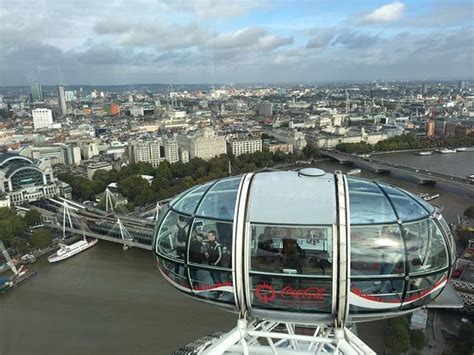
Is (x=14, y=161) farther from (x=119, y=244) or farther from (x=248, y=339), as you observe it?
(x=248, y=339)

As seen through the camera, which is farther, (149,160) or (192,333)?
(149,160)

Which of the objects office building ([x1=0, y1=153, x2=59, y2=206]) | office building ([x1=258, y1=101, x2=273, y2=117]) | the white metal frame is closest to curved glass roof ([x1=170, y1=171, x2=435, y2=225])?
the white metal frame

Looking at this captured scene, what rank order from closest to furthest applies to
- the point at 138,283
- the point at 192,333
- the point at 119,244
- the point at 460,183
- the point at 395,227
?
1. the point at 395,227
2. the point at 192,333
3. the point at 138,283
4. the point at 119,244
5. the point at 460,183

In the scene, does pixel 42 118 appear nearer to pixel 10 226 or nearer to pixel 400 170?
pixel 10 226

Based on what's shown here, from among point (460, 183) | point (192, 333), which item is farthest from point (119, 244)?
point (460, 183)

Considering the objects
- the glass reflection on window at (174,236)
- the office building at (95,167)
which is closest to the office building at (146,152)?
→ the office building at (95,167)

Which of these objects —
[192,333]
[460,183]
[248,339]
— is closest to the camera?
[248,339]

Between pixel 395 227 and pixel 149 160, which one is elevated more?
pixel 395 227

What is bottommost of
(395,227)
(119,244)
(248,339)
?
(119,244)
